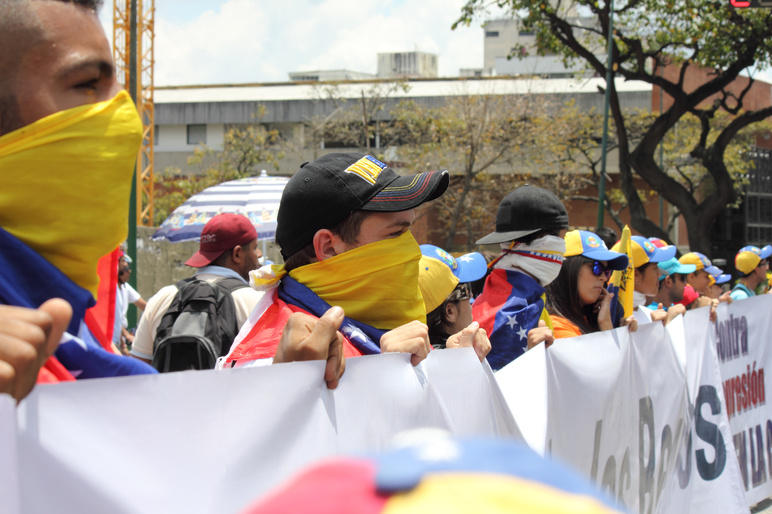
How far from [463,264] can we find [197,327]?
1457mm

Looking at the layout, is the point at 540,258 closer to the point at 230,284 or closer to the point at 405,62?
the point at 230,284

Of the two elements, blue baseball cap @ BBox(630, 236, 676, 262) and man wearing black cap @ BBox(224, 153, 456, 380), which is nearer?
man wearing black cap @ BBox(224, 153, 456, 380)

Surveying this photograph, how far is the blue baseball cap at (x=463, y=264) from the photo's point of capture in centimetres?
386

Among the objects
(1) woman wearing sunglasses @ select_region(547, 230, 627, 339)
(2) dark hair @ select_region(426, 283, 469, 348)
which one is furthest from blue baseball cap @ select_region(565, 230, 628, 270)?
→ (2) dark hair @ select_region(426, 283, 469, 348)

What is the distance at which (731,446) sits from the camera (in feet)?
16.0

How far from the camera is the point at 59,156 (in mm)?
1374

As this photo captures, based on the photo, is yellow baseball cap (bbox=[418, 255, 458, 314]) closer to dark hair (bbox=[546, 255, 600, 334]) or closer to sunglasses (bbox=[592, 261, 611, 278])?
dark hair (bbox=[546, 255, 600, 334])

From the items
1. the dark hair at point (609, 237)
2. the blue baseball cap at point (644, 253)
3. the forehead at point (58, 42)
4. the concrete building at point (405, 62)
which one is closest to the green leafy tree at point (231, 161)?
the dark hair at point (609, 237)

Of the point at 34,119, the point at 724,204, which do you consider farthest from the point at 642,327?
the point at 724,204

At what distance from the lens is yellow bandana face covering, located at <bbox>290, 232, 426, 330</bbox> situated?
2.29 metres

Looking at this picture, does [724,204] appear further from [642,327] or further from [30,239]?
[30,239]

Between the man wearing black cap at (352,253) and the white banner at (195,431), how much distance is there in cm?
21

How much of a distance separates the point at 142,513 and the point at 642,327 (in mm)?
3237

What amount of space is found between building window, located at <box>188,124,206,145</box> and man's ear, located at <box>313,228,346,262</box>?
45.3 meters
